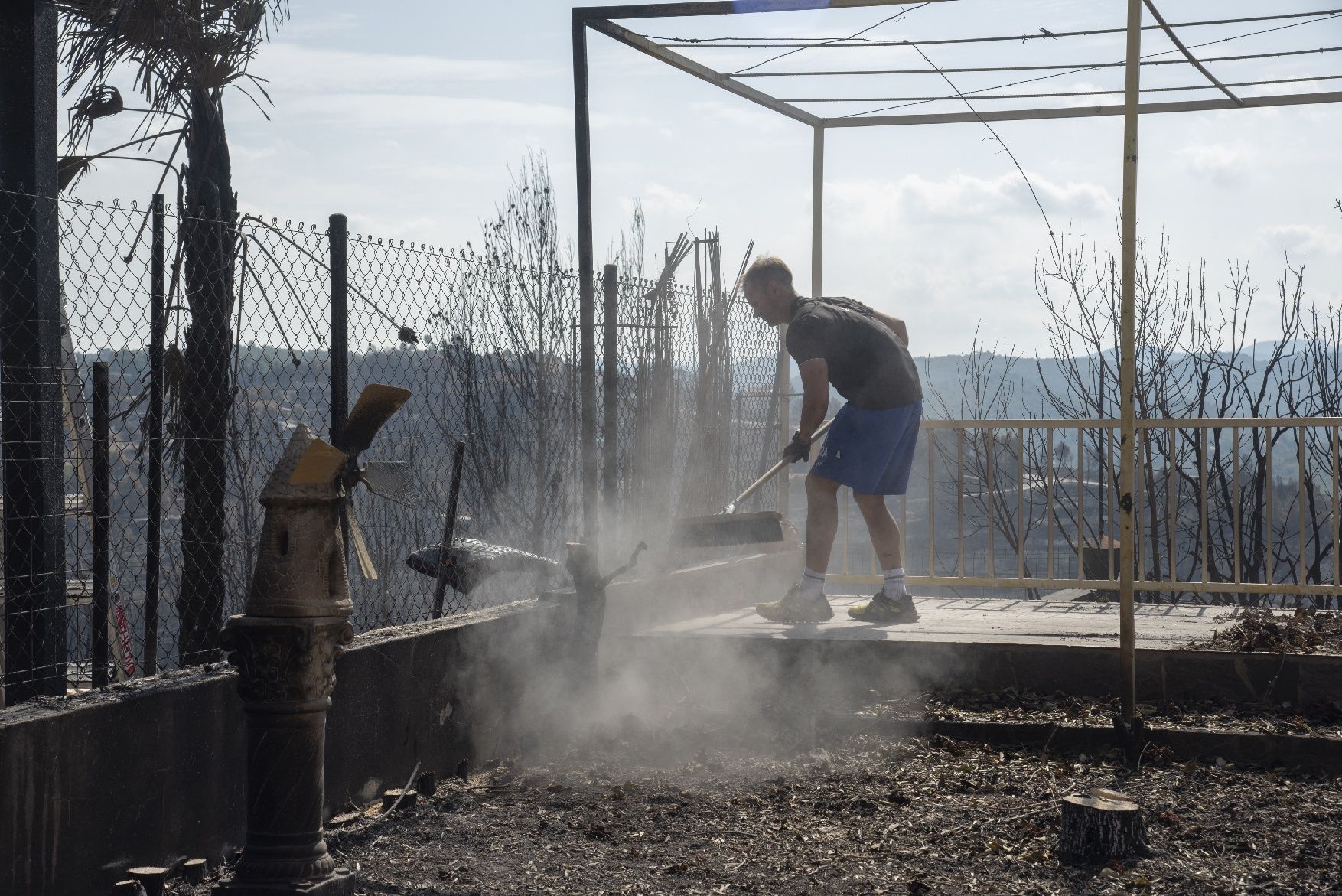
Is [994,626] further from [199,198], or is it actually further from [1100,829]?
[199,198]

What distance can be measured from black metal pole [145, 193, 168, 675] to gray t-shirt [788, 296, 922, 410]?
334cm

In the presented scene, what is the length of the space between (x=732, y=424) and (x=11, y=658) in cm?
564

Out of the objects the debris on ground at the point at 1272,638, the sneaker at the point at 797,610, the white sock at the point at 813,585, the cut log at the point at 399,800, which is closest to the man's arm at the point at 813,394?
the white sock at the point at 813,585

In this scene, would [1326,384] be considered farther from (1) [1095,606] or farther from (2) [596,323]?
(2) [596,323]

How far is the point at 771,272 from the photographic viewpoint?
23.0ft

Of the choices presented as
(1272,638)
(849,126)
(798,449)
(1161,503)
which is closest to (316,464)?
(798,449)

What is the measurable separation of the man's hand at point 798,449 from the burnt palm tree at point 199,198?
298 centimetres

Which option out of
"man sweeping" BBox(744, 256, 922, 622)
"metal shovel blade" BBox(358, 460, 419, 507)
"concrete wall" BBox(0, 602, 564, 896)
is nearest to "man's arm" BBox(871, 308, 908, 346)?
"man sweeping" BBox(744, 256, 922, 622)

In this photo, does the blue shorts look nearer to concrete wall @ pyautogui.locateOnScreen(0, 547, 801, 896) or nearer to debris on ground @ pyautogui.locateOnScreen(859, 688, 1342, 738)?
debris on ground @ pyautogui.locateOnScreen(859, 688, 1342, 738)

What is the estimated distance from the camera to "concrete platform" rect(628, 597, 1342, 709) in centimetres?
566

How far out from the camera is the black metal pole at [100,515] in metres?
4.00

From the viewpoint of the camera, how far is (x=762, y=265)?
23.1ft

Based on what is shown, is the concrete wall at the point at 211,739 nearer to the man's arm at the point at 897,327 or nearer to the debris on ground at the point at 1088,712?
the debris on ground at the point at 1088,712

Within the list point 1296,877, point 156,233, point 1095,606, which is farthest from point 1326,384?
point 156,233
